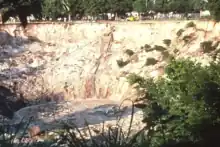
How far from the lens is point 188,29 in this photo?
164ft

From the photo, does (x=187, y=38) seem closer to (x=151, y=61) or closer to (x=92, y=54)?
(x=151, y=61)

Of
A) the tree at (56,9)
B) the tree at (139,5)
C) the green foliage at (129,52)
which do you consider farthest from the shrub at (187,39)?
the tree at (56,9)

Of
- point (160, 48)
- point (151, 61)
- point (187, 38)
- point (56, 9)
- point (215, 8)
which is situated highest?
point (215, 8)

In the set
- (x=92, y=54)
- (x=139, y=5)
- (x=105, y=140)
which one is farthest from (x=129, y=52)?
(x=105, y=140)

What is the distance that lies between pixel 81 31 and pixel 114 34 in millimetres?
4500

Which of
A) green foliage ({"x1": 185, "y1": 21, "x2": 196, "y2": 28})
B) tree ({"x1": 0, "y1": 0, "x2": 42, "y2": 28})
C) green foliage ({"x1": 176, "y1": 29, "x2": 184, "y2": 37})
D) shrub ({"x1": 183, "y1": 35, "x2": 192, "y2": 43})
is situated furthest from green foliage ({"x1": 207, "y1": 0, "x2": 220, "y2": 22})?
tree ({"x1": 0, "y1": 0, "x2": 42, "y2": 28})

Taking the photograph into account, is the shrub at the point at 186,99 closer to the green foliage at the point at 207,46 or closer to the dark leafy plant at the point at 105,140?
the dark leafy plant at the point at 105,140

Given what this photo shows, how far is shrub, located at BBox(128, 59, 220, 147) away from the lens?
9.20m

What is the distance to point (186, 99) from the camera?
11969 millimetres

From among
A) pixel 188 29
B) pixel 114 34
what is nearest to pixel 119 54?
pixel 114 34

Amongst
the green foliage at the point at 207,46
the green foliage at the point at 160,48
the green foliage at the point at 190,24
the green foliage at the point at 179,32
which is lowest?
the green foliage at the point at 160,48

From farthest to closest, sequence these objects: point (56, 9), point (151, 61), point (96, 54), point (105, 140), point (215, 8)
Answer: point (56, 9) < point (96, 54) < point (151, 61) < point (215, 8) < point (105, 140)

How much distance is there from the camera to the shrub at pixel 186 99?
9204mm

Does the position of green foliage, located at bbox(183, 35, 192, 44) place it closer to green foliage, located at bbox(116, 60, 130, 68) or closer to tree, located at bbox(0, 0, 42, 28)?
green foliage, located at bbox(116, 60, 130, 68)
